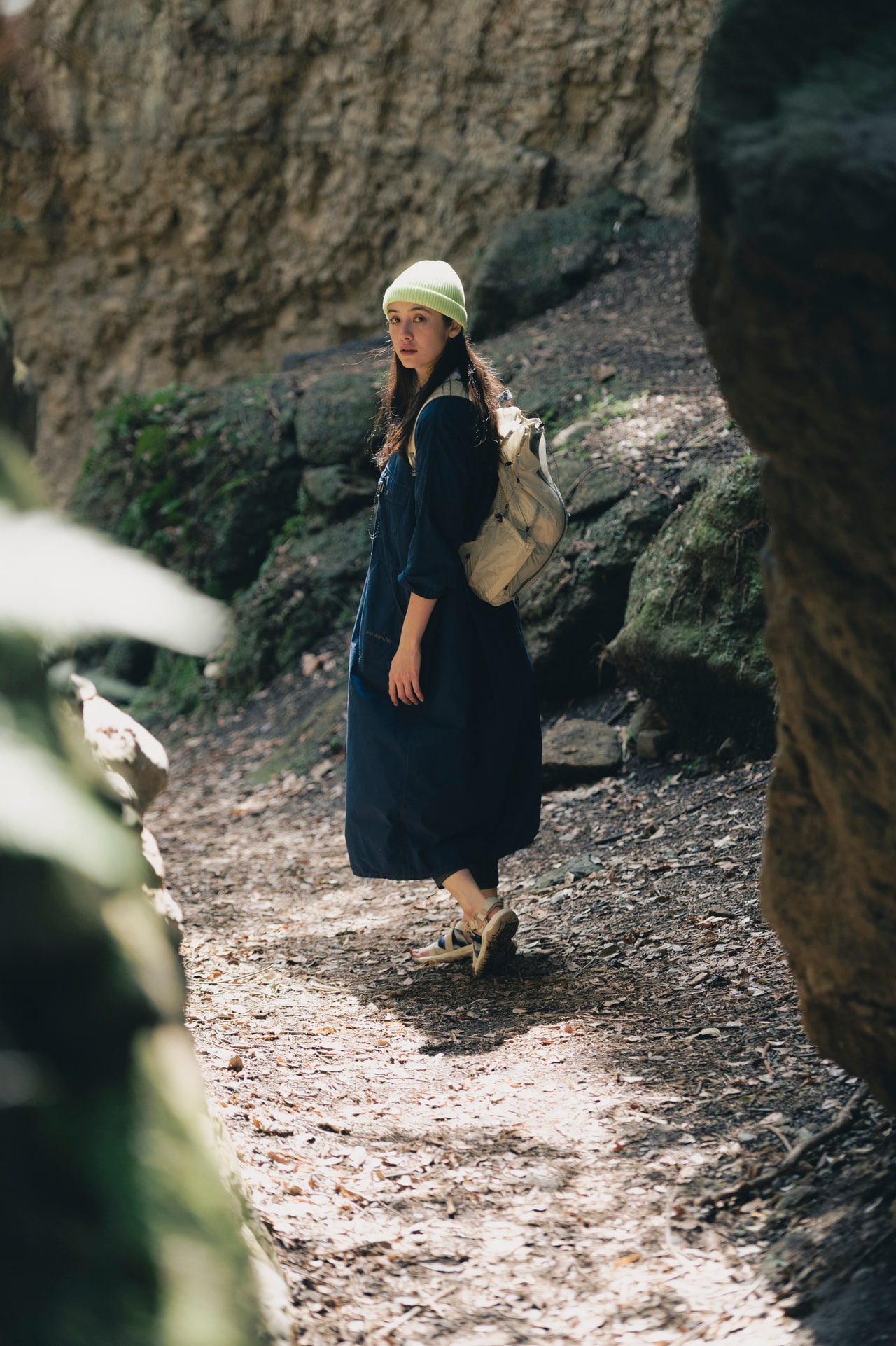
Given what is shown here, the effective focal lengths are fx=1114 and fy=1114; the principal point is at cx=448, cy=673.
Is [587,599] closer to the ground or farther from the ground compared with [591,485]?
closer to the ground

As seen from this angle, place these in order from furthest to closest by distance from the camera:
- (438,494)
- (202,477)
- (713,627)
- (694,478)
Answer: (202,477), (694,478), (713,627), (438,494)

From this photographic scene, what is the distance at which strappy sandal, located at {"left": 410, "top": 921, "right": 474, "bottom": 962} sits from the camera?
3.57m

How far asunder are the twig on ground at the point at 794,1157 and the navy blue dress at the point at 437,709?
1456 mm

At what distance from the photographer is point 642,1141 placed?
2348mm

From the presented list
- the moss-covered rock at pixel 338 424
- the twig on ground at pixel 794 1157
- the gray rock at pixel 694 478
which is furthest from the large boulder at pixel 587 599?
the twig on ground at pixel 794 1157

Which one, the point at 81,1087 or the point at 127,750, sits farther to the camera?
the point at 127,750

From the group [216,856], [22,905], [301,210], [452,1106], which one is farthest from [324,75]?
[22,905]

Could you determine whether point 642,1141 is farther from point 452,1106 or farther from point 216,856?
point 216,856

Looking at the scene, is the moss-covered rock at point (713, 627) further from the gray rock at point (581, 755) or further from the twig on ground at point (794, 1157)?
the twig on ground at point (794, 1157)

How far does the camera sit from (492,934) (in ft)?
11.1

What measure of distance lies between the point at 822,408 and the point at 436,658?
75.9 inches

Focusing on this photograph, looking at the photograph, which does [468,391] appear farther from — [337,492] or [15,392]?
[337,492]

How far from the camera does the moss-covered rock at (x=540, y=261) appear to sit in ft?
30.9

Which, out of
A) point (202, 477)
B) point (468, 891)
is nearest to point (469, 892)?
point (468, 891)
